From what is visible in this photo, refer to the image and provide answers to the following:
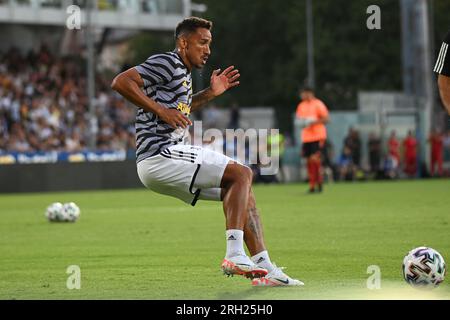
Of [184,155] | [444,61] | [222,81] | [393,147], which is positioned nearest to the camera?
[184,155]

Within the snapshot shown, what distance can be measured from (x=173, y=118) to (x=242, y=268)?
1464mm

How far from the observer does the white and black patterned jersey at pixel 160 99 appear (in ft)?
32.5

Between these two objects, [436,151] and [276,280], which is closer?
[276,280]

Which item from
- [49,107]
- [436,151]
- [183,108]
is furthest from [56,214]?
[436,151]

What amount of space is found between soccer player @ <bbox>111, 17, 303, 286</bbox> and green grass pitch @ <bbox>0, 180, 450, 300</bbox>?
0.49 metres

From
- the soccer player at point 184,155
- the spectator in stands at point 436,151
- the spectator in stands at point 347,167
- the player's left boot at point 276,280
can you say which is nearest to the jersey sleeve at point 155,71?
the soccer player at point 184,155

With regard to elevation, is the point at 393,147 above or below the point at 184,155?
below

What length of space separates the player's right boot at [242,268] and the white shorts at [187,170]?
2.49ft

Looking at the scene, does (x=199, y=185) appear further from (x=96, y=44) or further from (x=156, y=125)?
(x=96, y=44)

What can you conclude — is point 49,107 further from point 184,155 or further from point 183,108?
point 184,155

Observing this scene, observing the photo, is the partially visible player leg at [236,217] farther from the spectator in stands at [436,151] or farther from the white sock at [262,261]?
the spectator in stands at [436,151]

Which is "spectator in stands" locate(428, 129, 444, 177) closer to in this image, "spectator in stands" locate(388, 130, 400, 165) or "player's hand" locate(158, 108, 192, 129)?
"spectator in stands" locate(388, 130, 400, 165)

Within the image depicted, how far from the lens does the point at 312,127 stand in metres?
27.7
